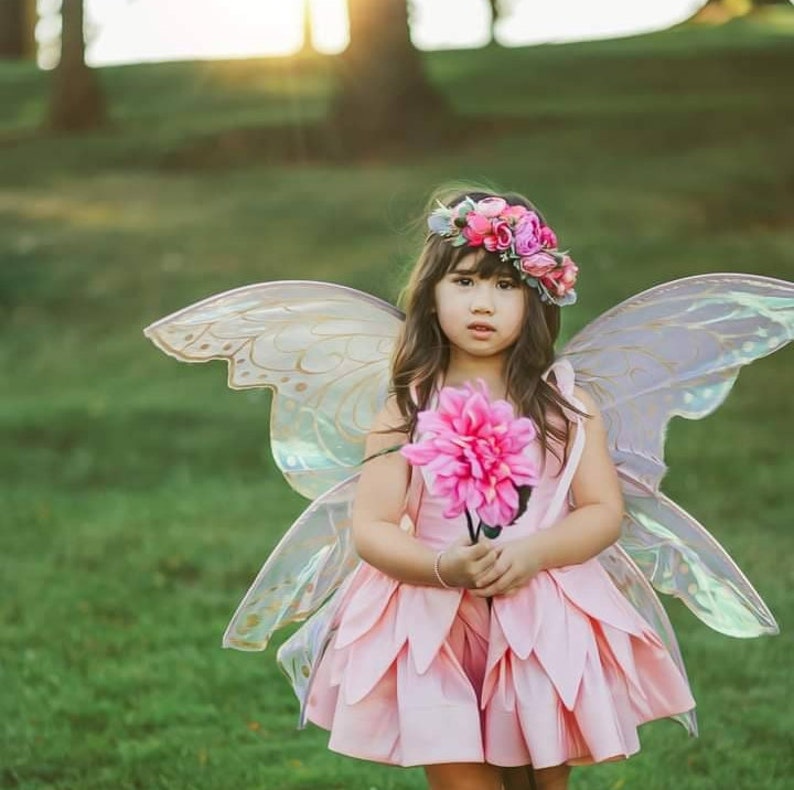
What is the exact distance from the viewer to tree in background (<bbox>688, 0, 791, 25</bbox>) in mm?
22609

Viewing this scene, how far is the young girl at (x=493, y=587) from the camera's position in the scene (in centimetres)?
318

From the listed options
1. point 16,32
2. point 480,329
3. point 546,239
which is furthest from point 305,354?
point 16,32

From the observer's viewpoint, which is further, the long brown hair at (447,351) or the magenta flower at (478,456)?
the long brown hair at (447,351)

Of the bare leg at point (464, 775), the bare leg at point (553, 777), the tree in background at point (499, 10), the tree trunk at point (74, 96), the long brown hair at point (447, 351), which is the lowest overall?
the tree in background at point (499, 10)

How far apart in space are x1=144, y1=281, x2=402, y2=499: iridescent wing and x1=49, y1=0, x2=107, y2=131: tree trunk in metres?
14.7

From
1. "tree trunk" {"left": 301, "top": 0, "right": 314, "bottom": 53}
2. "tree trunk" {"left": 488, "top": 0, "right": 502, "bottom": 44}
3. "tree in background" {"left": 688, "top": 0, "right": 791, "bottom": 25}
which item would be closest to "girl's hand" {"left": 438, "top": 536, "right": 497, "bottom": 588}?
"tree trunk" {"left": 301, "top": 0, "right": 314, "bottom": 53}

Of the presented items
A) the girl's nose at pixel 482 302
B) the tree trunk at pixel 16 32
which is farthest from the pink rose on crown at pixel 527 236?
the tree trunk at pixel 16 32

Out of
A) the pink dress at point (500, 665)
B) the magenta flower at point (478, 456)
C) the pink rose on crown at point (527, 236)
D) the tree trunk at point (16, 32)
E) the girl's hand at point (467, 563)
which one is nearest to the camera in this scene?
the magenta flower at point (478, 456)

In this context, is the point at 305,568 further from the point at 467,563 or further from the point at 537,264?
the point at 537,264

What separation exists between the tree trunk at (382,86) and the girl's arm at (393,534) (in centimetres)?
1212

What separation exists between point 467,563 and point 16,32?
2215 cm

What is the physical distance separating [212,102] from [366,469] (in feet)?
51.4

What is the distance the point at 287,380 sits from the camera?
3713mm

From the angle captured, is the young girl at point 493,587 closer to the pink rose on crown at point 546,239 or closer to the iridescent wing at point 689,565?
the pink rose on crown at point 546,239
